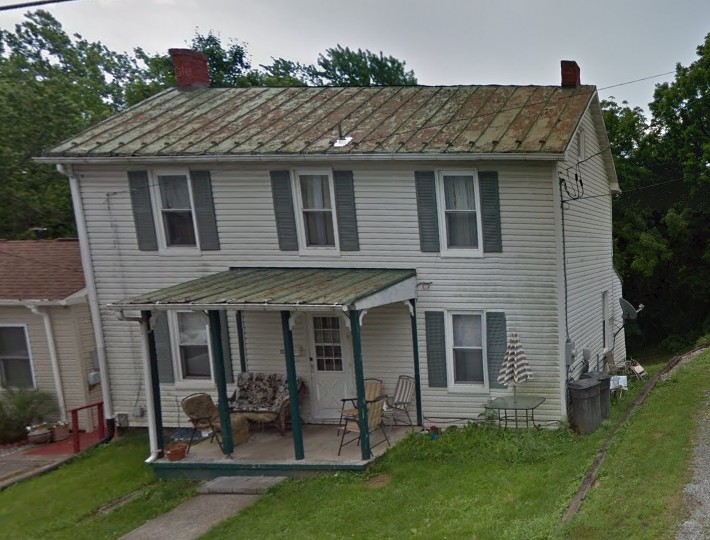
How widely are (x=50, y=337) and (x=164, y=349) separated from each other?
2422mm

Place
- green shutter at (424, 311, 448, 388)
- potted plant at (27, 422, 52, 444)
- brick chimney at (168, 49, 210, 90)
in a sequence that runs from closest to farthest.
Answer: green shutter at (424, 311, 448, 388) < potted plant at (27, 422, 52, 444) < brick chimney at (168, 49, 210, 90)

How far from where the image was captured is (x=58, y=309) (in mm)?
12203

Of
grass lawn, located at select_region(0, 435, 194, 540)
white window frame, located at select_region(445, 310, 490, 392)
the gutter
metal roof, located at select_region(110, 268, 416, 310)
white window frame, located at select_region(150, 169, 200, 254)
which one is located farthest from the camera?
white window frame, located at select_region(150, 169, 200, 254)

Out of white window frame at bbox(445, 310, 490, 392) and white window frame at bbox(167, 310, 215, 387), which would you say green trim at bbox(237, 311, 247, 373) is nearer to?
white window frame at bbox(167, 310, 215, 387)

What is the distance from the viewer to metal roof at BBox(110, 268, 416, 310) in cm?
923

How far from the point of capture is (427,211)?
10766 mm

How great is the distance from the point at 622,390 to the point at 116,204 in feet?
37.6

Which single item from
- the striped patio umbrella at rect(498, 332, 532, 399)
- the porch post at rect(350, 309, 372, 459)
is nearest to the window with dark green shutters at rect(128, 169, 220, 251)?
the porch post at rect(350, 309, 372, 459)

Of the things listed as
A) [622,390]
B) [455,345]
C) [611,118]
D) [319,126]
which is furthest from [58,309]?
[611,118]

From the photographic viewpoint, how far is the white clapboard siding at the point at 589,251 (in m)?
11.6

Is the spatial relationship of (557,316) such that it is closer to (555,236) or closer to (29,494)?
(555,236)

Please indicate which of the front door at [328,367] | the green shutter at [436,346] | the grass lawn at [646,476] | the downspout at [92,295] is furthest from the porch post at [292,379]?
the downspout at [92,295]

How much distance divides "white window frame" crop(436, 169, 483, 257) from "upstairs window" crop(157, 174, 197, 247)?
484cm

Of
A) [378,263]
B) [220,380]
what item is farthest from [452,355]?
[220,380]
